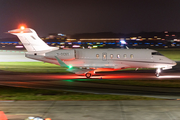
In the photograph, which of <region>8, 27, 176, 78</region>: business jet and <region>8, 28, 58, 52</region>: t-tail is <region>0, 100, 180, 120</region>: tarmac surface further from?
<region>8, 28, 58, 52</region>: t-tail

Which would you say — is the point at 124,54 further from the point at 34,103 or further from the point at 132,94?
the point at 34,103

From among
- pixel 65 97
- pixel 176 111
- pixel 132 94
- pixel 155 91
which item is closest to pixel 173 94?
pixel 155 91

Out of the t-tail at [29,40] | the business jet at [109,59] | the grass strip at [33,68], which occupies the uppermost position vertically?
the t-tail at [29,40]

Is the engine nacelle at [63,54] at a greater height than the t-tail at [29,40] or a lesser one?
lesser

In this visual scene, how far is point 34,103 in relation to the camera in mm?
13320

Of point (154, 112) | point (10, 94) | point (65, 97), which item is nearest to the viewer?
point (154, 112)

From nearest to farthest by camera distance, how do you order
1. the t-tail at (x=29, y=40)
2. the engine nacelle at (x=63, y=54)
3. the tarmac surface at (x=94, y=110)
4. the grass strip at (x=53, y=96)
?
the tarmac surface at (x=94, y=110) → the grass strip at (x=53, y=96) → the engine nacelle at (x=63, y=54) → the t-tail at (x=29, y=40)

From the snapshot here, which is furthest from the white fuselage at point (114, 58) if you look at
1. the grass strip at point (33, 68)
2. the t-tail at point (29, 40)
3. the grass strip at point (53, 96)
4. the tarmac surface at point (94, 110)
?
the tarmac surface at point (94, 110)

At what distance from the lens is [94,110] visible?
11.7 m

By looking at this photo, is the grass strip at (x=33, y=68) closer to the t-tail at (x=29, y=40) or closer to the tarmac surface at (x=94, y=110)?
the t-tail at (x=29, y=40)

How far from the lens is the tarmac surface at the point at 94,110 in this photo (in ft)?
34.7

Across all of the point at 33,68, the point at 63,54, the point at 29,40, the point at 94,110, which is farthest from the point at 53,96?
the point at 33,68

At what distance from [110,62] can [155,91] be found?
10.5 meters

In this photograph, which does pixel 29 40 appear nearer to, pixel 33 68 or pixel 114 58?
pixel 33 68
